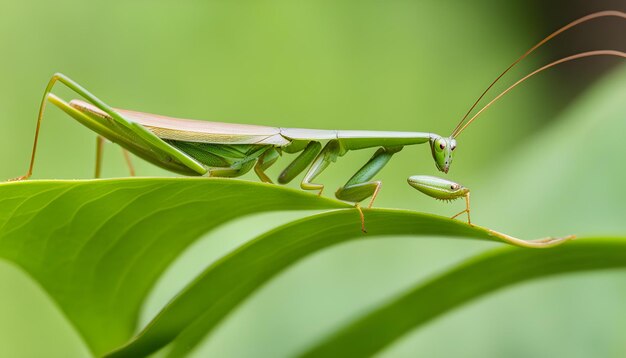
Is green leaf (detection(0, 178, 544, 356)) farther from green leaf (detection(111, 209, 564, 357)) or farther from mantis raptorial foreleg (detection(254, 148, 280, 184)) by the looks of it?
mantis raptorial foreleg (detection(254, 148, 280, 184))

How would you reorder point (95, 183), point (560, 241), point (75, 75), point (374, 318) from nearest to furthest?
point (95, 183) < point (560, 241) < point (374, 318) < point (75, 75)

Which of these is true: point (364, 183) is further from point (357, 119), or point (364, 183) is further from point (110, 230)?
point (357, 119)

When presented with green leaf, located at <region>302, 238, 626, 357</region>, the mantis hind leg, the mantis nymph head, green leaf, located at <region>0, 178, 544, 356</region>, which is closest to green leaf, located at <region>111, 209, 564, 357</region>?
green leaf, located at <region>0, 178, 544, 356</region>

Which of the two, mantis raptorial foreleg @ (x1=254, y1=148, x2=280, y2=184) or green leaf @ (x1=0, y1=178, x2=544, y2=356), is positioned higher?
mantis raptorial foreleg @ (x1=254, y1=148, x2=280, y2=184)

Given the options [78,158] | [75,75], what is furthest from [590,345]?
[75,75]

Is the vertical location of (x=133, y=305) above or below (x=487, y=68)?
below

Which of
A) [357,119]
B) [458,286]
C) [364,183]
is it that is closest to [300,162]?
[364,183]

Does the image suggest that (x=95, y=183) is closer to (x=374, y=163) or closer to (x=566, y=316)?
(x=374, y=163)
